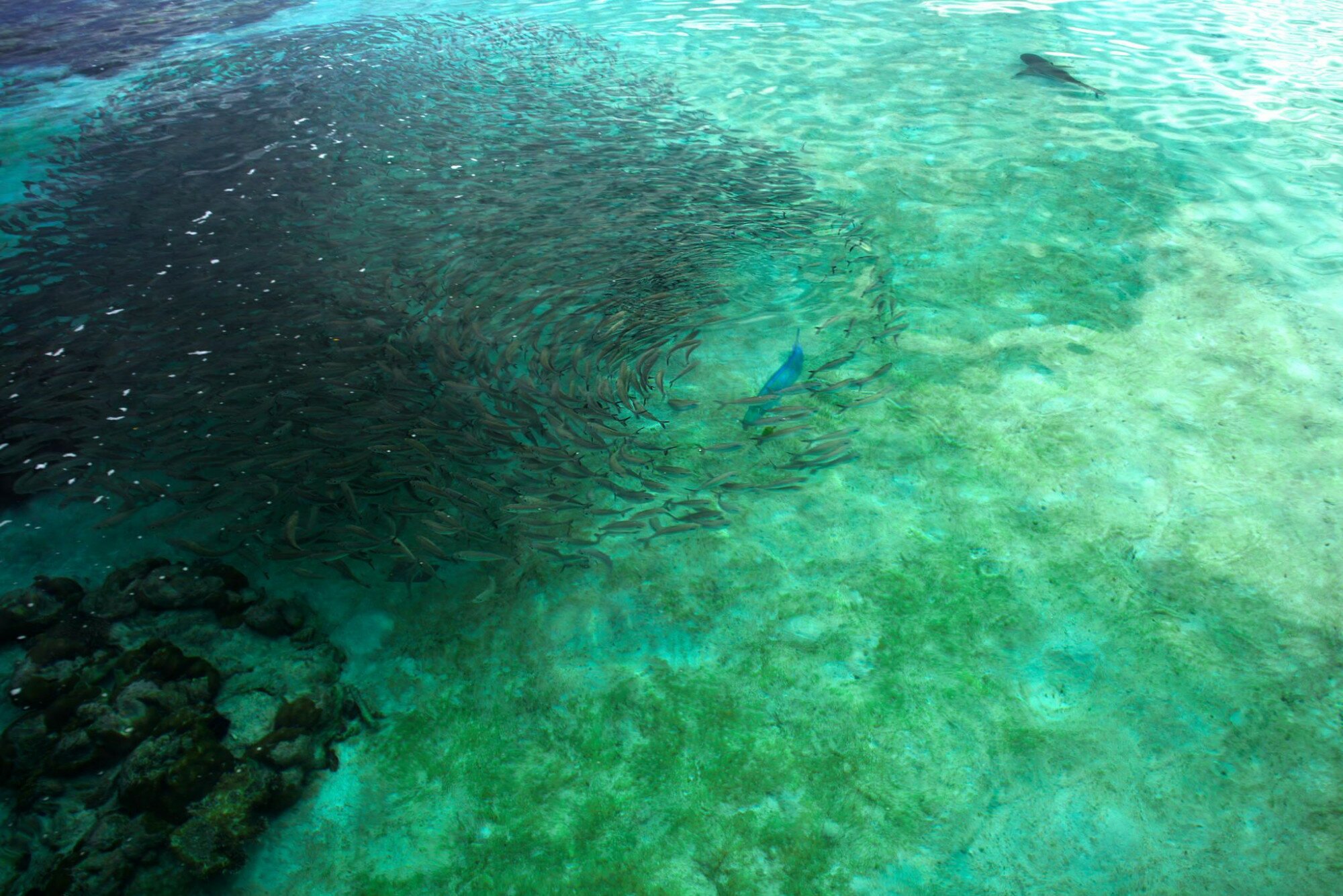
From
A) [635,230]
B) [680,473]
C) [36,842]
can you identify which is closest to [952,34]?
[635,230]

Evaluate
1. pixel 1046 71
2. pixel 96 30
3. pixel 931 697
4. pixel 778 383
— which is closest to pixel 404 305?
pixel 778 383

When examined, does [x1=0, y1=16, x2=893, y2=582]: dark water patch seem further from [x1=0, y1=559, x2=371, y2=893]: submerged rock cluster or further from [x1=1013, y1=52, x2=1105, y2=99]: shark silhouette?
[x1=1013, y1=52, x2=1105, y2=99]: shark silhouette

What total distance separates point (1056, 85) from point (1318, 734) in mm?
8440

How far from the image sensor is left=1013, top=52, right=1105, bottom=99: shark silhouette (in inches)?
345

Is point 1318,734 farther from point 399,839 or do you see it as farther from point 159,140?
point 159,140

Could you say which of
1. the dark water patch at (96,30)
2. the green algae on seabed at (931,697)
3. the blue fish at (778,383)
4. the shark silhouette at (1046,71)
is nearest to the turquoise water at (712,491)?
the green algae on seabed at (931,697)

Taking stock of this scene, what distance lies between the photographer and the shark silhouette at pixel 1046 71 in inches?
345

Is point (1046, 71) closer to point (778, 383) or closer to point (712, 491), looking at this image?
point (778, 383)

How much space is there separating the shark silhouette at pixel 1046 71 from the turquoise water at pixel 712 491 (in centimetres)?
112

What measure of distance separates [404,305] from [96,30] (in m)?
12.0

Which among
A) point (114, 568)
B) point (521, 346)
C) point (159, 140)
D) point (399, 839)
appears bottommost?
point (399, 839)

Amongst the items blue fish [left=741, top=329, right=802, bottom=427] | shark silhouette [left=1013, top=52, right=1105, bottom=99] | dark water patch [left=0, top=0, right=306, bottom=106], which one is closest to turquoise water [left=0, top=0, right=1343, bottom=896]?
blue fish [left=741, top=329, right=802, bottom=427]

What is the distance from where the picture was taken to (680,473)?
4.21m

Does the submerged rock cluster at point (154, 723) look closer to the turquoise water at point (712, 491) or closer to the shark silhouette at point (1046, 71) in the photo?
the turquoise water at point (712, 491)
